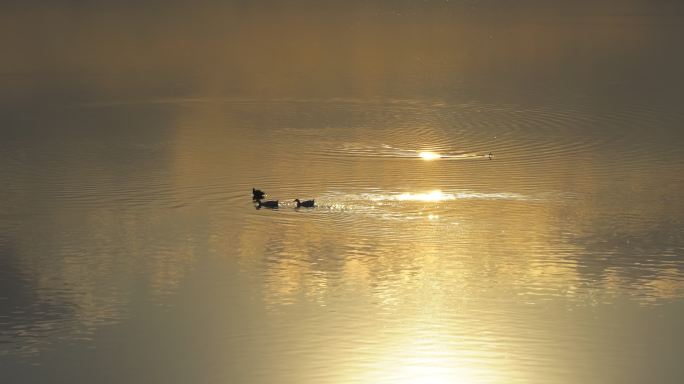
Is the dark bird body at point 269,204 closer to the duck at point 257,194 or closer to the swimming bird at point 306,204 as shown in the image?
the duck at point 257,194

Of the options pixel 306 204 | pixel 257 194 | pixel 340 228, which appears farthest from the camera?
pixel 257 194

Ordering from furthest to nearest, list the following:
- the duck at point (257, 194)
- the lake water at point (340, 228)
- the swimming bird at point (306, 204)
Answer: the duck at point (257, 194) → the swimming bird at point (306, 204) → the lake water at point (340, 228)

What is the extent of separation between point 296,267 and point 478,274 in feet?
5.08

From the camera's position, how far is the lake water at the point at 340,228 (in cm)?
884

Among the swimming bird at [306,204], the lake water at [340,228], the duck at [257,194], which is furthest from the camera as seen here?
the duck at [257,194]

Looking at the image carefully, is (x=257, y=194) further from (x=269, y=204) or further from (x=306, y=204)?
(x=306, y=204)

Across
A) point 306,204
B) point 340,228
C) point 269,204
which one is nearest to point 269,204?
point 269,204

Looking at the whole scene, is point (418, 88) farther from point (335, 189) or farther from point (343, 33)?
point (343, 33)

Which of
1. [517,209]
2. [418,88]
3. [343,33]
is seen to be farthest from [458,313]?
[343,33]

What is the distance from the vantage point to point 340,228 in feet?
39.9

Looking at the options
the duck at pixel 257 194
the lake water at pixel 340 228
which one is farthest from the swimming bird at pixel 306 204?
the duck at pixel 257 194

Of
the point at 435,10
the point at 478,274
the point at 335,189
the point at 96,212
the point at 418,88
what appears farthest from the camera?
the point at 435,10

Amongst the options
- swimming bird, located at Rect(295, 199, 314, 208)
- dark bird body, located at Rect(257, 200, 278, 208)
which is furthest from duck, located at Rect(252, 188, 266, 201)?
swimming bird, located at Rect(295, 199, 314, 208)

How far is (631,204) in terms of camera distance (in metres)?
13.5
